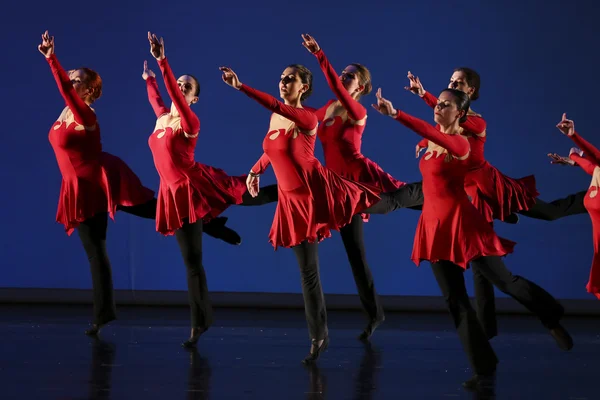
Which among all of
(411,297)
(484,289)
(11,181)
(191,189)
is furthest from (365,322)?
(11,181)

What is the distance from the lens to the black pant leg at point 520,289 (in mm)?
4219

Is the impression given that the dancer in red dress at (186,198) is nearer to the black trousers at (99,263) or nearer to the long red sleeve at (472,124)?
the black trousers at (99,263)

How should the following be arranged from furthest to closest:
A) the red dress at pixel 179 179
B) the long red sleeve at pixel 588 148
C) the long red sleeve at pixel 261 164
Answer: the red dress at pixel 179 179, the long red sleeve at pixel 588 148, the long red sleeve at pixel 261 164

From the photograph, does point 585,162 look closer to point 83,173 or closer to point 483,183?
point 483,183

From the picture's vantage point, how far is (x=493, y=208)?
5438 mm

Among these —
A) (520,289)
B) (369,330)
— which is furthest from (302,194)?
(369,330)

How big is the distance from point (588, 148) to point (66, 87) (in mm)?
2956

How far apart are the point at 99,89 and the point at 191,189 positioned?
1.00 metres

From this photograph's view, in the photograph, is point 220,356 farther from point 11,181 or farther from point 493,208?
point 11,181

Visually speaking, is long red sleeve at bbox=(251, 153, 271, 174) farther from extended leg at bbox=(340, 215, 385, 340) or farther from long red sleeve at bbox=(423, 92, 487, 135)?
long red sleeve at bbox=(423, 92, 487, 135)

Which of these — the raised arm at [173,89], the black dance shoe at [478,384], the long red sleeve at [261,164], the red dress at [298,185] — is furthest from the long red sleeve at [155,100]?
the black dance shoe at [478,384]

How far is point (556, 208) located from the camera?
5.89m

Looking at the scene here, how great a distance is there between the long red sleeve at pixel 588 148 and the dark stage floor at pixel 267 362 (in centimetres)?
109

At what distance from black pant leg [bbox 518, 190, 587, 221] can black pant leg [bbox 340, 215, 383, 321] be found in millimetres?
1056
